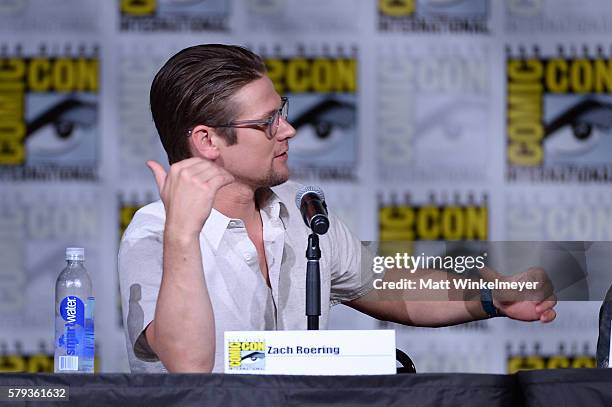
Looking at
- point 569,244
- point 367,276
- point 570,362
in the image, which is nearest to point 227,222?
point 367,276

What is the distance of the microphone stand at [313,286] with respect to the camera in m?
1.84

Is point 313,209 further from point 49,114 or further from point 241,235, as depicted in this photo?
point 49,114

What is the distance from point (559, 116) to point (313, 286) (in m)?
1.81

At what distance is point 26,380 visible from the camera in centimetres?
157

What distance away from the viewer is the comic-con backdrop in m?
3.37

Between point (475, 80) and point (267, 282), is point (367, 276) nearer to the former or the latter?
point (267, 282)

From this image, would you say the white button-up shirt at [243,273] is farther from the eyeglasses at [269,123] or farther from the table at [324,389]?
the table at [324,389]

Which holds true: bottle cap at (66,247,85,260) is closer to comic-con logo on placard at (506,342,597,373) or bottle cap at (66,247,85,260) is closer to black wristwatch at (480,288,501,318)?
black wristwatch at (480,288,501,318)

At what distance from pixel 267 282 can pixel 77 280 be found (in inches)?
14.9

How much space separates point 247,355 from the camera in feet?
5.31

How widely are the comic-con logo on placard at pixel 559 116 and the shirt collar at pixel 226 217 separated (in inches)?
50.2

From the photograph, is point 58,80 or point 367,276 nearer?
point 367,276

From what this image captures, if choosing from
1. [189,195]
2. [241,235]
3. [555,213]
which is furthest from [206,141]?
[555,213]

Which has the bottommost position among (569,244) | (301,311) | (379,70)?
(301,311)
